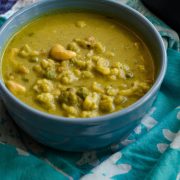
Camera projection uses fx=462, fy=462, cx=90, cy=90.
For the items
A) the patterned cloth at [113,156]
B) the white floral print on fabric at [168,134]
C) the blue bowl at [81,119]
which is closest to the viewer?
the blue bowl at [81,119]

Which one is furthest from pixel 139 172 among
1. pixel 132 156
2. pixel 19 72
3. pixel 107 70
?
pixel 19 72

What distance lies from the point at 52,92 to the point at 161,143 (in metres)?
0.40

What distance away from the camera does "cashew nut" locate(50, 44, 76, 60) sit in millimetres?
1484

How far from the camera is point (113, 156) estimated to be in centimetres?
145

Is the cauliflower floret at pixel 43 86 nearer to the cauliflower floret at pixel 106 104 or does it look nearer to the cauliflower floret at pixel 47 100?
the cauliflower floret at pixel 47 100

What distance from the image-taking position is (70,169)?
1.43 metres

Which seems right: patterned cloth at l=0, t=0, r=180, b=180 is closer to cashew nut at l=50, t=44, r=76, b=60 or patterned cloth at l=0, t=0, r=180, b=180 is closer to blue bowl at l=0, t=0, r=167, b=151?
blue bowl at l=0, t=0, r=167, b=151

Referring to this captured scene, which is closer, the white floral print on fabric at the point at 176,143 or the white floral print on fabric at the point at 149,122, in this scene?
the white floral print on fabric at the point at 176,143

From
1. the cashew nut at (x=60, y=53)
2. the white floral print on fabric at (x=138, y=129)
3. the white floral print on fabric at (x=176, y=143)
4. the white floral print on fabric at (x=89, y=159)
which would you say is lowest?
the white floral print on fabric at (x=89, y=159)

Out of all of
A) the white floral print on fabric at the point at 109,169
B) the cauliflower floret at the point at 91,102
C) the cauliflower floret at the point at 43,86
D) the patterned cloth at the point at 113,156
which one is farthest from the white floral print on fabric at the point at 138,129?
the cauliflower floret at the point at 43,86

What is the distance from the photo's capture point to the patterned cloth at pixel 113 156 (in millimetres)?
1404

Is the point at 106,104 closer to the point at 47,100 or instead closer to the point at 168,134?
the point at 47,100

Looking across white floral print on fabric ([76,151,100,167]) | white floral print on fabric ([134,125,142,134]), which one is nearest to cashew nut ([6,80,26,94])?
white floral print on fabric ([76,151,100,167])

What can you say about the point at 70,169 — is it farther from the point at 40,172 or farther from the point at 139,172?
the point at 139,172
